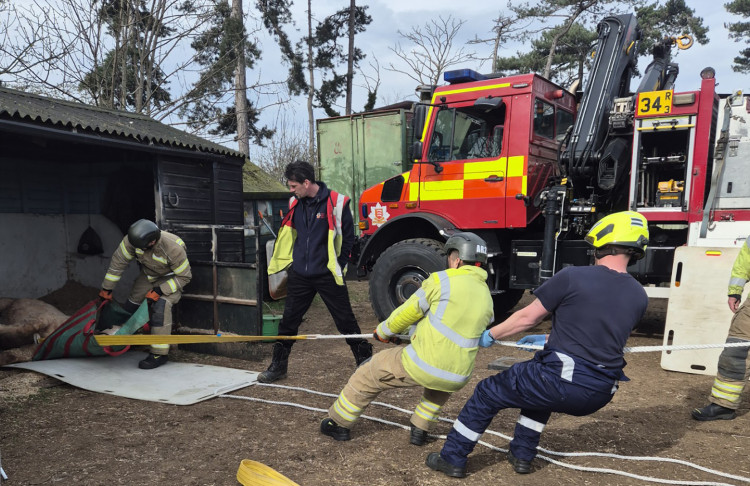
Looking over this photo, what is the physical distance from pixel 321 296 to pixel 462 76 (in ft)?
11.1

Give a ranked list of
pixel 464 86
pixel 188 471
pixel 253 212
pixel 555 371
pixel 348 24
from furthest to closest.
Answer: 1. pixel 348 24
2. pixel 253 212
3. pixel 464 86
4. pixel 188 471
5. pixel 555 371

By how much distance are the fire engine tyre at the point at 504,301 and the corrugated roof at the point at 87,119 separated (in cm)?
412

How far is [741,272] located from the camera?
12.1ft

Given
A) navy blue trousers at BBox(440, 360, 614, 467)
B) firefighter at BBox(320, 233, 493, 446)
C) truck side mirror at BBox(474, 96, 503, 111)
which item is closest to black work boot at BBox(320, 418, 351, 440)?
firefighter at BBox(320, 233, 493, 446)

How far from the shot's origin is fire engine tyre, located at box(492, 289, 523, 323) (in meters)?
6.96

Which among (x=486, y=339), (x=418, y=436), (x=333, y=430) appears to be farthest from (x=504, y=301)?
(x=486, y=339)

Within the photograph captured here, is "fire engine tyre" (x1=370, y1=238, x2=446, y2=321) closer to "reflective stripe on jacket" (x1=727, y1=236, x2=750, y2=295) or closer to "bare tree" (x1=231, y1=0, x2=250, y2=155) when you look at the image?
"reflective stripe on jacket" (x1=727, y1=236, x2=750, y2=295)

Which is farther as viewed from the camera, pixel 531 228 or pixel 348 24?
pixel 348 24

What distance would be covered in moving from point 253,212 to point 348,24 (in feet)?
44.3

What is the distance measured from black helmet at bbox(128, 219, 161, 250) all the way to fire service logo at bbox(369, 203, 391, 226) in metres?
2.73

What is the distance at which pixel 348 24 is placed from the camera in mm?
20516

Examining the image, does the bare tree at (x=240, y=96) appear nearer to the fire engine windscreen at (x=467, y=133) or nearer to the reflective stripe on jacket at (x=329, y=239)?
the fire engine windscreen at (x=467, y=133)

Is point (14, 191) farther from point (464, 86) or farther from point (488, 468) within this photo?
point (488, 468)

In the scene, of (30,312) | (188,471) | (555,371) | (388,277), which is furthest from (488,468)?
(30,312)
